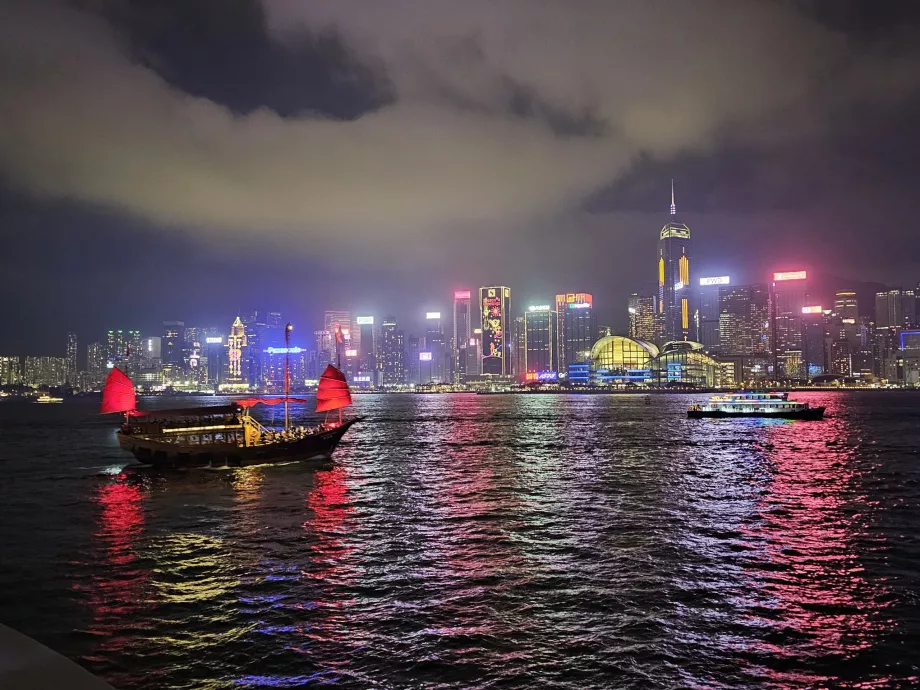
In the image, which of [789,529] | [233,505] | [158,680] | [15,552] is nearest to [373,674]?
[158,680]

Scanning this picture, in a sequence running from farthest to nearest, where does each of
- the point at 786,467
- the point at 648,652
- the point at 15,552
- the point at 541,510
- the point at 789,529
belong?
the point at 786,467 < the point at 541,510 < the point at 789,529 < the point at 15,552 < the point at 648,652

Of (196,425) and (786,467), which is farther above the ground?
(196,425)

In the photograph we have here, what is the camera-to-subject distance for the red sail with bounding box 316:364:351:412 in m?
65.5

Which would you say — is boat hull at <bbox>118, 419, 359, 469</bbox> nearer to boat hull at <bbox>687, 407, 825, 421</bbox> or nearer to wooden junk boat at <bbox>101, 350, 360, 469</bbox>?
wooden junk boat at <bbox>101, 350, 360, 469</bbox>

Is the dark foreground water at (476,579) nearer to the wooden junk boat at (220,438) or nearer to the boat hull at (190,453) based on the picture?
the boat hull at (190,453)

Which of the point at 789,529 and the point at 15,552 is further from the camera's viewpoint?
the point at 789,529

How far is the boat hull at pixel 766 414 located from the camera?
4604 inches

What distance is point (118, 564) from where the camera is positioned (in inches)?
968

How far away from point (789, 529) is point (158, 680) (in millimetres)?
27214

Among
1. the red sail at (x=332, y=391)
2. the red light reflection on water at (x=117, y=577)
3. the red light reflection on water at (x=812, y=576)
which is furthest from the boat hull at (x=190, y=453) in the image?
the red light reflection on water at (x=812, y=576)

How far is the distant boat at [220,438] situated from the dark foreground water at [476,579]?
7.36 metres

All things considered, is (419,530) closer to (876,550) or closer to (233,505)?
(233,505)

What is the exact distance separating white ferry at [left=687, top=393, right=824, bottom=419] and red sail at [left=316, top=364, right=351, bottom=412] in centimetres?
8573

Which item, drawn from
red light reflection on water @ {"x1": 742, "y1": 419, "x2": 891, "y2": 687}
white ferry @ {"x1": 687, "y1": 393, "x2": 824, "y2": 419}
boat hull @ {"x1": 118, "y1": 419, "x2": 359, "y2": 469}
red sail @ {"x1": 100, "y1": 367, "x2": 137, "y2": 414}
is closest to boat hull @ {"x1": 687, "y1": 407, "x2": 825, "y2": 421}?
white ferry @ {"x1": 687, "y1": 393, "x2": 824, "y2": 419}
